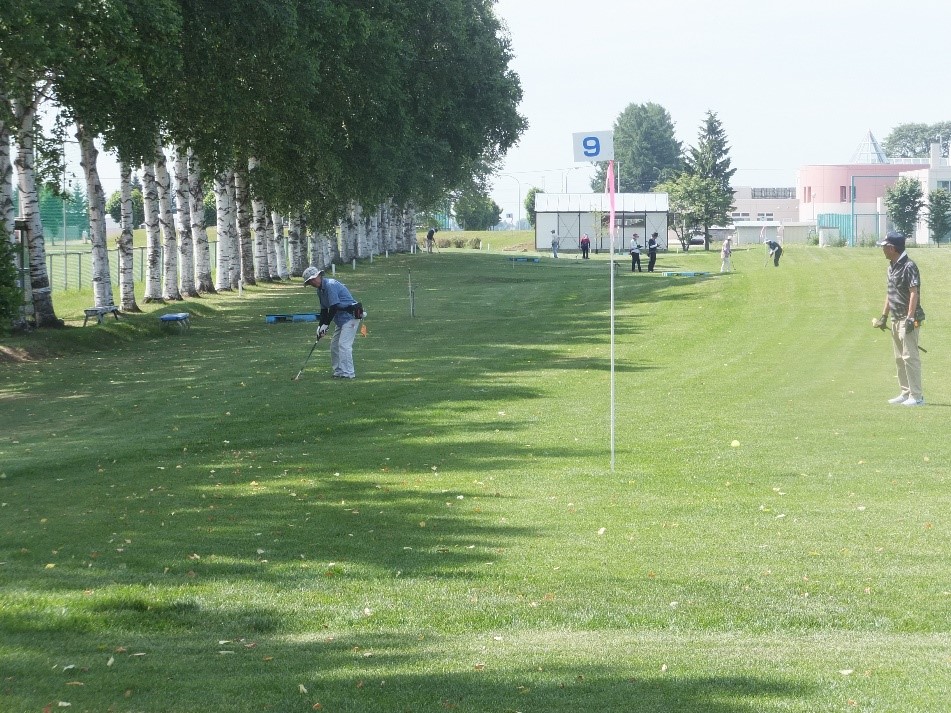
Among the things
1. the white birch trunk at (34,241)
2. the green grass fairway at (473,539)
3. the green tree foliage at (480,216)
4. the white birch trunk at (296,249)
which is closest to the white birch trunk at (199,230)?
the white birch trunk at (296,249)

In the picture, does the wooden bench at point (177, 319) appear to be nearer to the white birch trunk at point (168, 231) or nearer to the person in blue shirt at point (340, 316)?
the white birch trunk at point (168, 231)

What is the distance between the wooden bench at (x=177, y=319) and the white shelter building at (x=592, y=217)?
79033 mm

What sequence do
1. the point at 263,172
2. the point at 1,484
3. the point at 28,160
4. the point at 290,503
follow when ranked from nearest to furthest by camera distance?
the point at 290,503, the point at 1,484, the point at 28,160, the point at 263,172

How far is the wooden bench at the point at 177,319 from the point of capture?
112 ft

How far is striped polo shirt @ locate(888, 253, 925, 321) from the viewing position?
59.7 ft

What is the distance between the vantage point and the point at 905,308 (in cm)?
1839

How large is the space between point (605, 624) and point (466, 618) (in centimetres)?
87

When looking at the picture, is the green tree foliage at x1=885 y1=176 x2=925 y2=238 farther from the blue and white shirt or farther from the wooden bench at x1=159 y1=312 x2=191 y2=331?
the blue and white shirt

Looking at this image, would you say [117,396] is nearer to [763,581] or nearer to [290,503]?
[290,503]

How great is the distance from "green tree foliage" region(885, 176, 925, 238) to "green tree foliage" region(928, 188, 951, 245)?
6.25ft

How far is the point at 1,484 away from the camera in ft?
45.0

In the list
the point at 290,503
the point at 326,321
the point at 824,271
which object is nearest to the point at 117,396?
the point at 326,321

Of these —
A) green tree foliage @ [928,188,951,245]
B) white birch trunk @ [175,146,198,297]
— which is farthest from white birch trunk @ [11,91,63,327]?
green tree foliage @ [928,188,951,245]

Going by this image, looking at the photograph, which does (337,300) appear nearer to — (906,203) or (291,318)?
(291,318)
